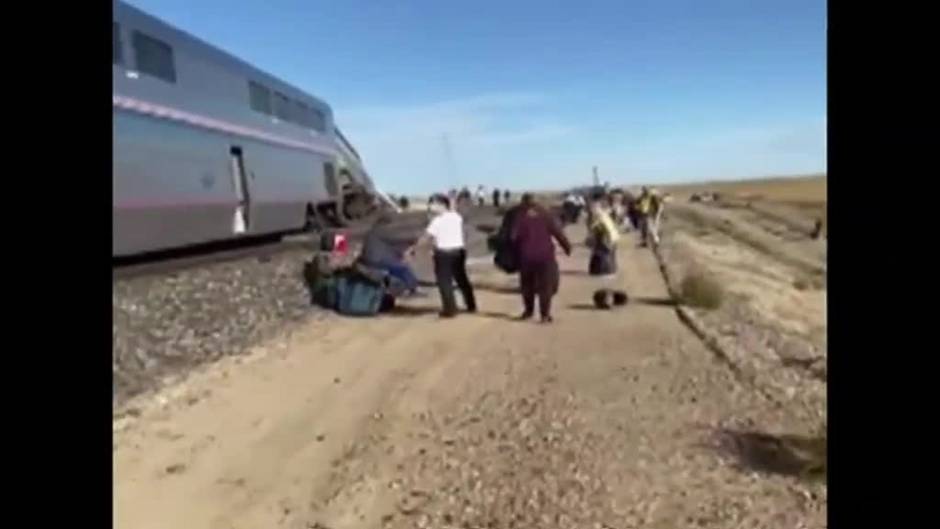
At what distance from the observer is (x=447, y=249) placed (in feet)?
46.9

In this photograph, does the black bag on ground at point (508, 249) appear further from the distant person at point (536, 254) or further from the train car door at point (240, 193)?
the train car door at point (240, 193)

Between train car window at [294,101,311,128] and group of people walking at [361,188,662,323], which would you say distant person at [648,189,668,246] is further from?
group of people walking at [361,188,662,323]

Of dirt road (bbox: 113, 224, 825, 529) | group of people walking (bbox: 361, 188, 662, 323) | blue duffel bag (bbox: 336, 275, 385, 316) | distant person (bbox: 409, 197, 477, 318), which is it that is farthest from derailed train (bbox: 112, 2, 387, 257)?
distant person (bbox: 409, 197, 477, 318)

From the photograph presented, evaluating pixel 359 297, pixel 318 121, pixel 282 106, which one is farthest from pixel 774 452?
pixel 318 121

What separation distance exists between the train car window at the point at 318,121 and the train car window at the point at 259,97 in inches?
200

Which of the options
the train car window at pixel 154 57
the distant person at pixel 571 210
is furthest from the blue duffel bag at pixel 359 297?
the distant person at pixel 571 210

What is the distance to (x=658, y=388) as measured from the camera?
9.77m

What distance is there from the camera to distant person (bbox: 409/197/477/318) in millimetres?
14227

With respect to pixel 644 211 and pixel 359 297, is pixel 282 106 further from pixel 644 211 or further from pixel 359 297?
pixel 359 297

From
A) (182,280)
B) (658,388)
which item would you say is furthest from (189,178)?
(658,388)

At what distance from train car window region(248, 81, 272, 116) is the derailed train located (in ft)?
0.11

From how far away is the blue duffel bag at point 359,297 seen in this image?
1505 cm
